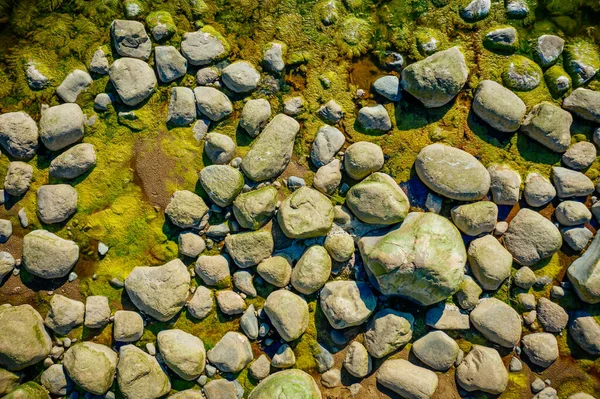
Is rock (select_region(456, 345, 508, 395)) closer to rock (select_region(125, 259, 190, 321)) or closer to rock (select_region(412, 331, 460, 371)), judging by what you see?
rock (select_region(412, 331, 460, 371))

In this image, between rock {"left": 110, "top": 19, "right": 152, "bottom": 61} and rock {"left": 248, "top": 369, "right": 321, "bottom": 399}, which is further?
rock {"left": 110, "top": 19, "right": 152, "bottom": 61}

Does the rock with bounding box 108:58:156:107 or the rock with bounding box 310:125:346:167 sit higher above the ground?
the rock with bounding box 108:58:156:107

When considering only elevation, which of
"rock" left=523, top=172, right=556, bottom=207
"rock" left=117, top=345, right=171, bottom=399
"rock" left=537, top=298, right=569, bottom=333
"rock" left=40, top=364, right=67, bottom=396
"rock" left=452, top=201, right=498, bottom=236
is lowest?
"rock" left=40, top=364, right=67, bottom=396

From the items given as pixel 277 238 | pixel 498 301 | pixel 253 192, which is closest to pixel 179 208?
pixel 253 192

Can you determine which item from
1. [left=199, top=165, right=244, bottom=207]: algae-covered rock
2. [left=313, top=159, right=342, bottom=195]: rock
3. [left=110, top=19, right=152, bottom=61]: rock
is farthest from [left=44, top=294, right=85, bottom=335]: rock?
[left=313, top=159, right=342, bottom=195]: rock

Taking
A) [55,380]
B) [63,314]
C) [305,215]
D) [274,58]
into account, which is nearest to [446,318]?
[305,215]

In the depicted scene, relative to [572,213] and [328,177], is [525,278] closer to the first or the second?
[572,213]

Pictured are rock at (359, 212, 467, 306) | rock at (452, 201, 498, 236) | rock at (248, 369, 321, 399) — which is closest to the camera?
rock at (359, 212, 467, 306)
